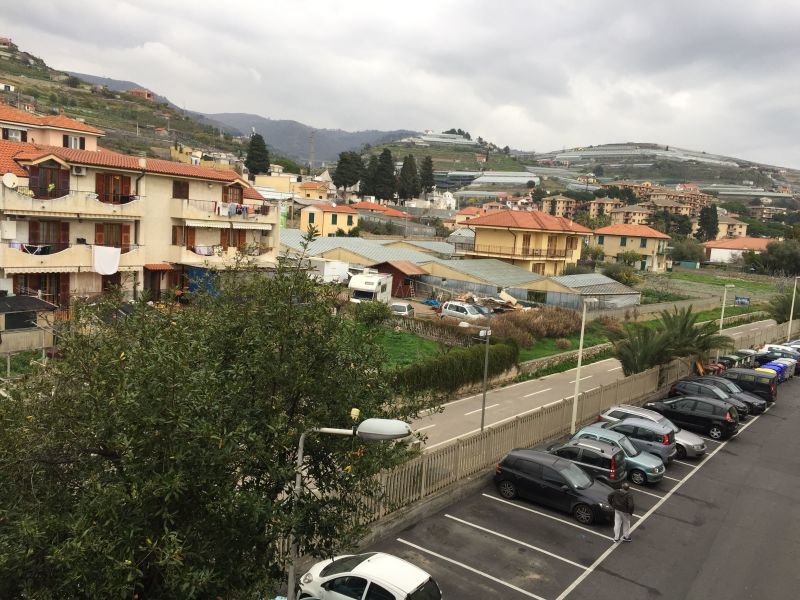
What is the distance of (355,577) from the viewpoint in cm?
1021

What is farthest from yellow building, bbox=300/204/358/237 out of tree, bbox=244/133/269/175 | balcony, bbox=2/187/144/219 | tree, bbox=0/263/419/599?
tree, bbox=0/263/419/599

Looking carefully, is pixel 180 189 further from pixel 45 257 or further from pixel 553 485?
pixel 553 485

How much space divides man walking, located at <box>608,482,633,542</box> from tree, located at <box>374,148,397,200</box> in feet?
370

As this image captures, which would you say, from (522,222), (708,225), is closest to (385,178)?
(522,222)

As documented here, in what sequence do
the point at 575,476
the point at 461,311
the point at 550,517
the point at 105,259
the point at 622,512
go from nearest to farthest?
the point at 622,512 < the point at 550,517 < the point at 575,476 < the point at 105,259 < the point at 461,311

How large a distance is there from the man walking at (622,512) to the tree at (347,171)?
110675 mm

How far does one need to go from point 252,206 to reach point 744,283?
73587mm

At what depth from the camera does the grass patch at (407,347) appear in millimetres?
29578

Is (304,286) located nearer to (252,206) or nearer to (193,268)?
(193,268)

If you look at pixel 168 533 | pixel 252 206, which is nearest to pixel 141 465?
pixel 168 533

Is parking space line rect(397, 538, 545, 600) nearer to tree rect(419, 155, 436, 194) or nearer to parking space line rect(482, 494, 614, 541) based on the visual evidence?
parking space line rect(482, 494, 614, 541)

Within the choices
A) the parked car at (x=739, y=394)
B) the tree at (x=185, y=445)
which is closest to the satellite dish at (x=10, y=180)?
the tree at (x=185, y=445)

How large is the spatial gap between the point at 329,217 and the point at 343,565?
227 feet

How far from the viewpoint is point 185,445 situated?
255 inches
